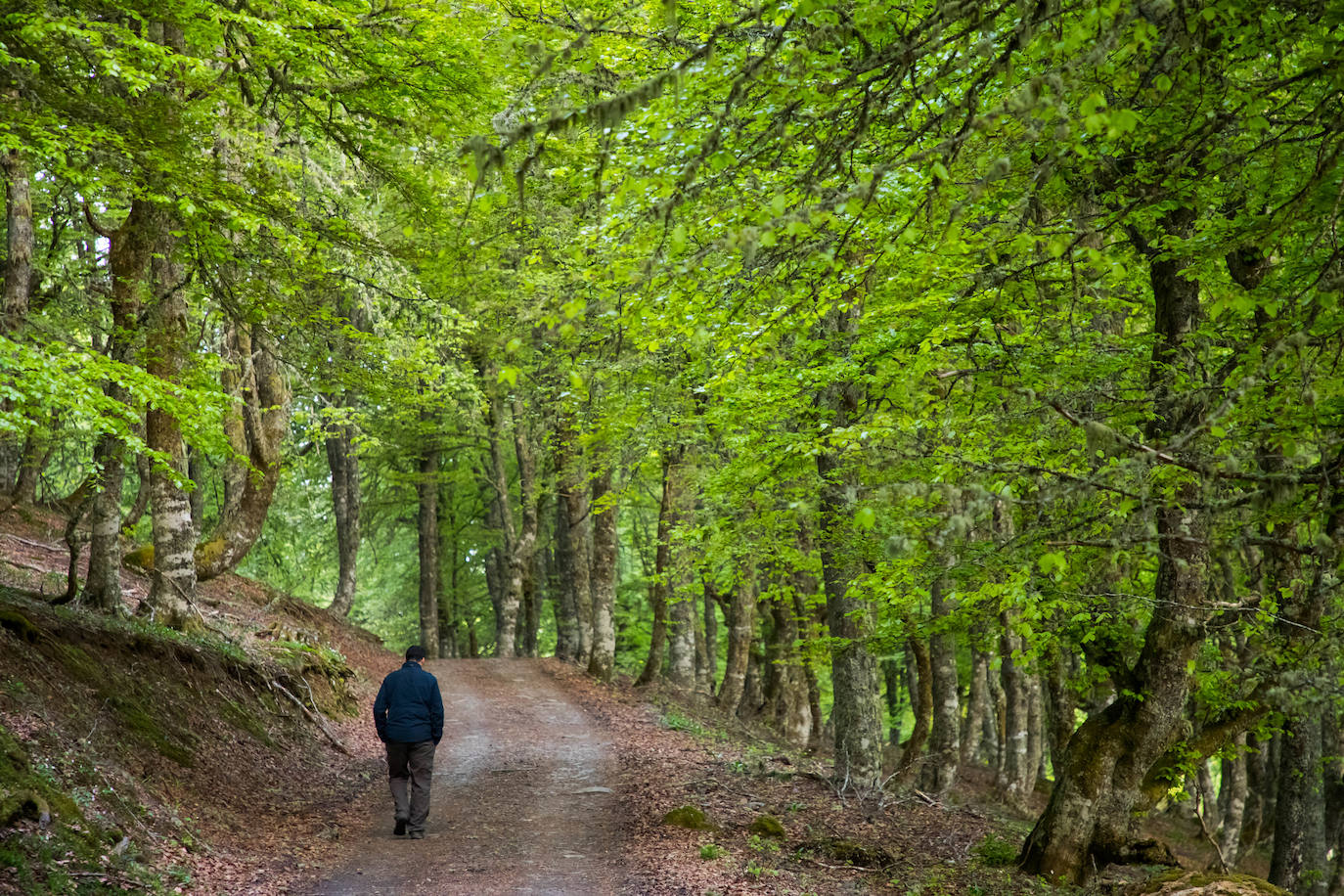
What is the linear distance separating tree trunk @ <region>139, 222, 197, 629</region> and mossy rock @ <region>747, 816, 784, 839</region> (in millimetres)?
7321

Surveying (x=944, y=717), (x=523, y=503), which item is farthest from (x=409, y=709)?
(x=523, y=503)

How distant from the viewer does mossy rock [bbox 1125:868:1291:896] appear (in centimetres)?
740

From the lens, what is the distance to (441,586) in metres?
32.0

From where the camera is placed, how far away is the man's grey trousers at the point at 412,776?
880 cm

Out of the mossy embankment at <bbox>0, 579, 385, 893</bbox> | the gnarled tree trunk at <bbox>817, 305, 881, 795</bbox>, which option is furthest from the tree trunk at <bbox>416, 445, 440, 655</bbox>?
the gnarled tree trunk at <bbox>817, 305, 881, 795</bbox>

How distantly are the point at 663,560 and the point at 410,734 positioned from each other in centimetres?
1080

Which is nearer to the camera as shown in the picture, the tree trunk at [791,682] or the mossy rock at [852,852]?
the mossy rock at [852,852]

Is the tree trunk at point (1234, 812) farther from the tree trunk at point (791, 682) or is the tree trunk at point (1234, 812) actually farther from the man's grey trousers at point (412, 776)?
the man's grey trousers at point (412, 776)

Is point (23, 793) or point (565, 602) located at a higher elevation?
point (565, 602)

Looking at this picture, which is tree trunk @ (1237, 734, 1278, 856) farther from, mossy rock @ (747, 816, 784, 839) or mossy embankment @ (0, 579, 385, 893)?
mossy embankment @ (0, 579, 385, 893)

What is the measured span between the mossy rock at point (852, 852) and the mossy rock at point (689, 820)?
97 cm

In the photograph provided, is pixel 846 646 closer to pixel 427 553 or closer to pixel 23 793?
pixel 23 793

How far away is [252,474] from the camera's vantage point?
13.5 meters

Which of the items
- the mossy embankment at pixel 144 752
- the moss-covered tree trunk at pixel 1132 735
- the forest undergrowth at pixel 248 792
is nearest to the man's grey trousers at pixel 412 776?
the forest undergrowth at pixel 248 792
